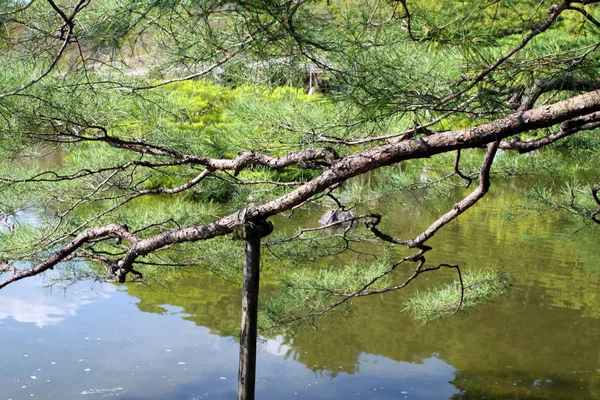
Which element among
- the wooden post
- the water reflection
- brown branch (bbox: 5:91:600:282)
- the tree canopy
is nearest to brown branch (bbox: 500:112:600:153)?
the tree canopy

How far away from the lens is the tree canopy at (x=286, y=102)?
1.08 meters

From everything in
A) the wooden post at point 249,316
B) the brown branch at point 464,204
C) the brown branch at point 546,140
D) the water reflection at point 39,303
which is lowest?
the wooden post at point 249,316

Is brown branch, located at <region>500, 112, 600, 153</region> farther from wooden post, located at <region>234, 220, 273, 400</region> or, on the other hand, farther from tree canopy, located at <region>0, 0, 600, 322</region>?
wooden post, located at <region>234, 220, 273, 400</region>

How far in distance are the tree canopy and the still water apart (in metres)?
0.70

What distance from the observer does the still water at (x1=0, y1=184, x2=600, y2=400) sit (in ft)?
9.45

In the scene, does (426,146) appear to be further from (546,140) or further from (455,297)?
(455,297)

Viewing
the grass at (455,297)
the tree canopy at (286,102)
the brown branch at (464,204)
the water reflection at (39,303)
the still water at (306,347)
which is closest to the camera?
the tree canopy at (286,102)

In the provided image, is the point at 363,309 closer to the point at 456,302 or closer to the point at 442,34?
the point at 456,302

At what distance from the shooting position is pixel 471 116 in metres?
1.39

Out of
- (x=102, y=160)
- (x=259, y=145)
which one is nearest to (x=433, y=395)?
(x=259, y=145)

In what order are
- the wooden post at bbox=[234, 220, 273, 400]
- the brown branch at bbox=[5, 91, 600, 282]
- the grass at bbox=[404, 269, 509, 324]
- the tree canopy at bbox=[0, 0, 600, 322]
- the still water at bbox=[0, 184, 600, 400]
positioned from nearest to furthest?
the brown branch at bbox=[5, 91, 600, 282]
the tree canopy at bbox=[0, 0, 600, 322]
the wooden post at bbox=[234, 220, 273, 400]
the grass at bbox=[404, 269, 509, 324]
the still water at bbox=[0, 184, 600, 400]

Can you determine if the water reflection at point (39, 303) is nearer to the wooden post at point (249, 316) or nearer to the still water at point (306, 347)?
the still water at point (306, 347)

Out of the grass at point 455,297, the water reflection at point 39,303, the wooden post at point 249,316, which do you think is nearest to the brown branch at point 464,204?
the wooden post at point 249,316

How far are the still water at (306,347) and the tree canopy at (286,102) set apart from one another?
696 mm
